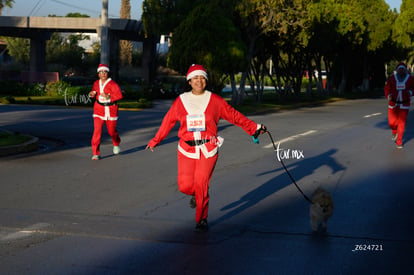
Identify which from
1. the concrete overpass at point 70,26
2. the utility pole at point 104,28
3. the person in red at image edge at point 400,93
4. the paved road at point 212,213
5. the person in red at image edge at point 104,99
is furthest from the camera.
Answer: the concrete overpass at point 70,26

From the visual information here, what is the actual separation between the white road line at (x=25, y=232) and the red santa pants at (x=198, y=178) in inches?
63.3

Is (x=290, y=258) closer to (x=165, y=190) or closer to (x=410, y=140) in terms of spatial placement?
(x=165, y=190)

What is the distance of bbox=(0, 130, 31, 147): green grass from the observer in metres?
14.2

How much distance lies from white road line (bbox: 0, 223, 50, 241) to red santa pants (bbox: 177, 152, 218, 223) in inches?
63.3

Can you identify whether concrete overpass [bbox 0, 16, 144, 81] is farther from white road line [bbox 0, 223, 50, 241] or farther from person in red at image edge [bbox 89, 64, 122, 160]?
white road line [bbox 0, 223, 50, 241]

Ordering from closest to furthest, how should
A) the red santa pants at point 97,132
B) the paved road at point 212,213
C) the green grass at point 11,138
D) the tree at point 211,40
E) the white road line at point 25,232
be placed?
the paved road at point 212,213 → the white road line at point 25,232 → the red santa pants at point 97,132 → the green grass at point 11,138 → the tree at point 211,40

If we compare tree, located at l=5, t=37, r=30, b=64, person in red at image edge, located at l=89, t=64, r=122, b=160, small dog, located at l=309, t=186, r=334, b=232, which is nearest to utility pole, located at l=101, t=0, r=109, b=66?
person in red at image edge, located at l=89, t=64, r=122, b=160

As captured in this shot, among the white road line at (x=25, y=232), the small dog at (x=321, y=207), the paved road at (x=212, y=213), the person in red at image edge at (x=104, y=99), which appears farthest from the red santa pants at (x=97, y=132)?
the small dog at (x=321, y=207)

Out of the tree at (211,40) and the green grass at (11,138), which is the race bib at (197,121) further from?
the tree at (211,40)

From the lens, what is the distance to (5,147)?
13.6m

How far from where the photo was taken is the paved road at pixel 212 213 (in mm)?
6066

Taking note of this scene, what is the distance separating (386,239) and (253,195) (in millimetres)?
2755

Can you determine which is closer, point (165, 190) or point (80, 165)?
point (165, 190)

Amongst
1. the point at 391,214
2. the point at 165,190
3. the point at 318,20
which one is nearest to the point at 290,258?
the point at 391,214
